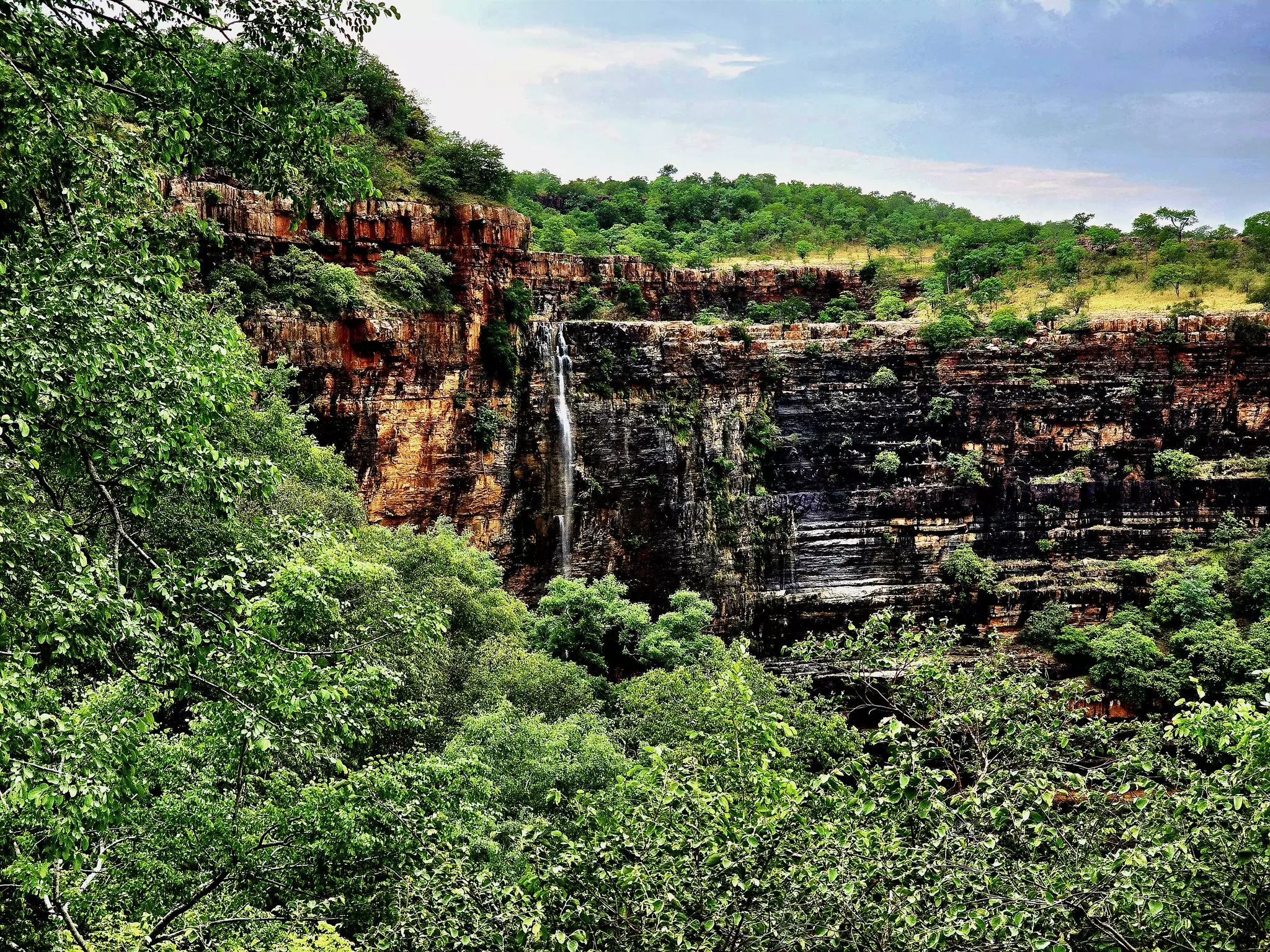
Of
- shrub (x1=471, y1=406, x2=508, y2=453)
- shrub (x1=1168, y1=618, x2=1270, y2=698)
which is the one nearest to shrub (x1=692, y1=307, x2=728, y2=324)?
shrub (x1=471, y1=406, x2=508, y2=453)

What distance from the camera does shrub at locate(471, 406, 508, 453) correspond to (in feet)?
99.5

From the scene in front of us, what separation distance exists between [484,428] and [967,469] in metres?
18.9

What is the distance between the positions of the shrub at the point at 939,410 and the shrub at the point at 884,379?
5.60 ft

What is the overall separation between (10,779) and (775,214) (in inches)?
2414

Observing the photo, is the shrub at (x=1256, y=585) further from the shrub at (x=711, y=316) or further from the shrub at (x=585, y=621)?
the shrub at (x=711, y=316)

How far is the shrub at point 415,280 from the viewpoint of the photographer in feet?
91.5

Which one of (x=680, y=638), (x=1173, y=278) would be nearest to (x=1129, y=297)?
(x=1173, y=278)

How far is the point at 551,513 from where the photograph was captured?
107 ft

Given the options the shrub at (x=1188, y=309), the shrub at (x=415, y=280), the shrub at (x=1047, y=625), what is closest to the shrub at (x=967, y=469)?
the shrub at (x=1047, y=625)

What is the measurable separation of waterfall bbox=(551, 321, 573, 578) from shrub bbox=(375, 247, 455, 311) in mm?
5128

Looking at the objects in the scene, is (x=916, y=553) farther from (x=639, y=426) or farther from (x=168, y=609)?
(x=168, y=609)

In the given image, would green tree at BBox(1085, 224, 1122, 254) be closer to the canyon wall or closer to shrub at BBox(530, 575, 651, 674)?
the canyon wall

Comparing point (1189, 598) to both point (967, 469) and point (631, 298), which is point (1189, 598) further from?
point (631, 298)

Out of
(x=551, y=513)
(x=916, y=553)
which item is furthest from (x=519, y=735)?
(x=916, y=553)
